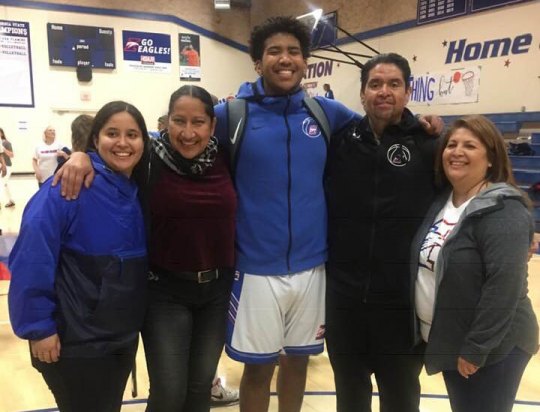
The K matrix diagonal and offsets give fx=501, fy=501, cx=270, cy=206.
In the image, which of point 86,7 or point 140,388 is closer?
point 140,388

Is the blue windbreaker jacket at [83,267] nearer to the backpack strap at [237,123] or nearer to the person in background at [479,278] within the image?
the backpack strap at [237,123]

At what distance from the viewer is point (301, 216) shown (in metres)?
1.35

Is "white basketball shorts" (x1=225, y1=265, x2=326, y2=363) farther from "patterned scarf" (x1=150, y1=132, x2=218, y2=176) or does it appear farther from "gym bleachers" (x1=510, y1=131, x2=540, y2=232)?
"gym bleachers" (x1=510, y1=131, x2=540, y2=232)

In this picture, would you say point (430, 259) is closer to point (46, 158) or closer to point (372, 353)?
point (372, 353)

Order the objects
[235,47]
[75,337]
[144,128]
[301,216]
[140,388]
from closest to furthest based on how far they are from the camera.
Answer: [75,337] → [144,128] → [301,216] → [140,388] → [235,47]

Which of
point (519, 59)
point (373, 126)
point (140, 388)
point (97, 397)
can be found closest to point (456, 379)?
point (373, 126)

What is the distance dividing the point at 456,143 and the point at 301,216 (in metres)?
0.43

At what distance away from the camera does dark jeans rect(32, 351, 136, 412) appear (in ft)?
3.58

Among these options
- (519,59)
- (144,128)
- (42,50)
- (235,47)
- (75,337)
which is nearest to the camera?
(75,337)

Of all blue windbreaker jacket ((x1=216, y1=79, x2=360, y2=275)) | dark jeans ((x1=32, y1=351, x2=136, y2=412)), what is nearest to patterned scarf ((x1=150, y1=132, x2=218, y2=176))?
blue windbreaker jacket ((x1=216, y1=79, x2=360, y2=275))

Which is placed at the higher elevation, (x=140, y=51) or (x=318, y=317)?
(x=140, y=51)

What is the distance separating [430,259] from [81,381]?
33.3 inches

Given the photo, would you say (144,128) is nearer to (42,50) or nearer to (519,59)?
(519,59)

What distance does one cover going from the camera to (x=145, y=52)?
28.7 feet
